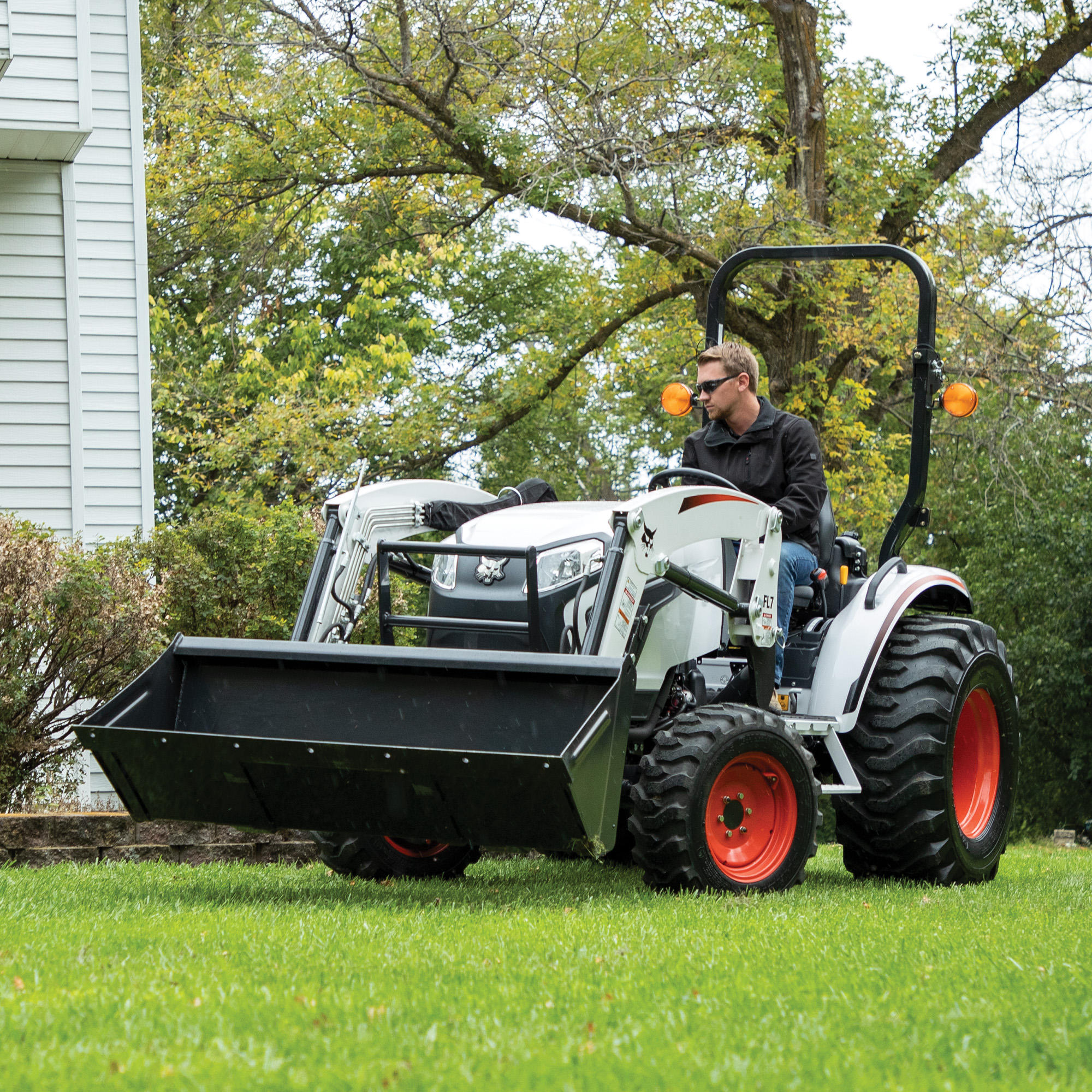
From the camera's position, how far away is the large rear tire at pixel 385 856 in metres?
6.26

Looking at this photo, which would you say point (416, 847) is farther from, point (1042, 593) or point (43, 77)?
point (1042, 593)

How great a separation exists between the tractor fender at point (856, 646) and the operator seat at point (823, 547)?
18 cm

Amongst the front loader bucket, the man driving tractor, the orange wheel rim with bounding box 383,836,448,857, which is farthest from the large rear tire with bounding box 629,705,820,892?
the orange wheel rim with bounding box 383,836,448,857

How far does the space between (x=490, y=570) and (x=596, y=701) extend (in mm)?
959

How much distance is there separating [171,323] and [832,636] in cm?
→ 2001

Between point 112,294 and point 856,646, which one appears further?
point 112,294

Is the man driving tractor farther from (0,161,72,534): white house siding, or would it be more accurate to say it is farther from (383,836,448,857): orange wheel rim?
(0,161,72,534): white house siding

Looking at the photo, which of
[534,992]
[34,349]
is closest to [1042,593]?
[34,349]

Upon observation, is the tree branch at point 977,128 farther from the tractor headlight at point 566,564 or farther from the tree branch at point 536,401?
the tractor headlight at point 566,564

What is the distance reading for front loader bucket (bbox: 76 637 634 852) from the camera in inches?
192

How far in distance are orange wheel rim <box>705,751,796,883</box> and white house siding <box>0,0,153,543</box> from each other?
570 centimetres

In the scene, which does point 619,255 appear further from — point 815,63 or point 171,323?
point 171,323

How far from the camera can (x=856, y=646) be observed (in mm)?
6516

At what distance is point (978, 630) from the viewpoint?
707 cm
